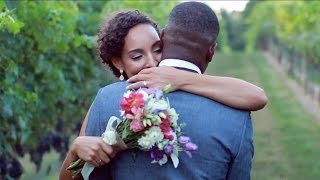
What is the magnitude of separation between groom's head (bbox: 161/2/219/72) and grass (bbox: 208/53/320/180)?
905 cm

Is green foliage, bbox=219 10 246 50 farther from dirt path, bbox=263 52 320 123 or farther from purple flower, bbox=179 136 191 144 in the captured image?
purple flower, bbox=179 136 191 144

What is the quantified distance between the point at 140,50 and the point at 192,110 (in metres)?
0.57

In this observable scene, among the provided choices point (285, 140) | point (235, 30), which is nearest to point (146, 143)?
point (285, 140)

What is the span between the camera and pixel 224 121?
10.7 ft

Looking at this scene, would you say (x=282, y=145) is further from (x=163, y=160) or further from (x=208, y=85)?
(x=163, y=160)

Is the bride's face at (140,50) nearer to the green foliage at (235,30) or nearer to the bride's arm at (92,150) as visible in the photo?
the bride's arm at (92,150)

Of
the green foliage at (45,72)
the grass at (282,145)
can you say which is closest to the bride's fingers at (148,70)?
the green foliage at (45,72)

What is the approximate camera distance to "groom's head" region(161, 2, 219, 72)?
10.9ft

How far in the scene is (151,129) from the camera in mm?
3291

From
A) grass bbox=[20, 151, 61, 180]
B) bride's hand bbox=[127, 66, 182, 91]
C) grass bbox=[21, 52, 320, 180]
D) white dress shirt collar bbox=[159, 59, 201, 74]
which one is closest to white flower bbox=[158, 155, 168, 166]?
bride's hand bbox=[127, 66, 182, 91]

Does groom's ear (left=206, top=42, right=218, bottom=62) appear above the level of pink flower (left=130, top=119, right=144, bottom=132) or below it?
above

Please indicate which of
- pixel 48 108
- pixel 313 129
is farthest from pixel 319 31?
pixel 48 108

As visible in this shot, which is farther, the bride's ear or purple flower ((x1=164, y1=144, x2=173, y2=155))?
the bride's ear

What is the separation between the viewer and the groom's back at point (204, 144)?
10.7 feet
